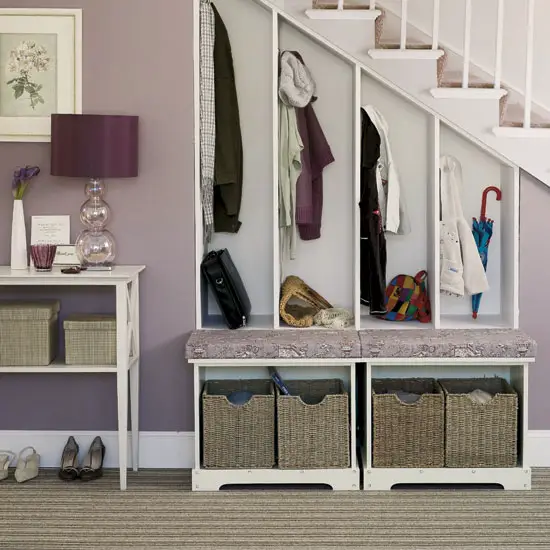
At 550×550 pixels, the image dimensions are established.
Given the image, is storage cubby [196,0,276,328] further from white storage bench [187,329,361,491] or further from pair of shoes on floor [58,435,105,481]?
pair of shoes on floor [58,435,105,481]

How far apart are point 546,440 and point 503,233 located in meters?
0.99

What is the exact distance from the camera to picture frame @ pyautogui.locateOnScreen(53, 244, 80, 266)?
14.1 feet

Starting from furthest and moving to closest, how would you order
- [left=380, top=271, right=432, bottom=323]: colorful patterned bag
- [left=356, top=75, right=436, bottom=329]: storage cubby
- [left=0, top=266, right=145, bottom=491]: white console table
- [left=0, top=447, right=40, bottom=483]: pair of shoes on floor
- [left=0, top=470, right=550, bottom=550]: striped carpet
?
[left=356, top=75, right=436, bottom=329]: storage cubby < [left=380, top=271, right=432, bottom=323]: colorful patterned bag < [left=0, top=447, right=40, bottom=483]: pair of shoes on floor < [left=0, top=266, right=145, bottom=491]: white console table < [left=0, top=470, right=550, bottom=550]: striped carpet

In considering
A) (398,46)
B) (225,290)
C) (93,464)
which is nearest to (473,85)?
(398,46)

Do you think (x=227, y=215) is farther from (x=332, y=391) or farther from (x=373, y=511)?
(x=373, y=511)

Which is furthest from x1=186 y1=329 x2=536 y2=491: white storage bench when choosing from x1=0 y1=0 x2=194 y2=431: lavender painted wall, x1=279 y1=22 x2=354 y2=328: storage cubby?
x1=279 y1=22 x2=354 y2=328: storage cubby

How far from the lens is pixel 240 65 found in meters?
4.62

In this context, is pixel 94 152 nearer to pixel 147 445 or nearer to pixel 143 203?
pixel 143 203

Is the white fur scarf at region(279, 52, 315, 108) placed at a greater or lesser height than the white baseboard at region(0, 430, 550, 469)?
greater

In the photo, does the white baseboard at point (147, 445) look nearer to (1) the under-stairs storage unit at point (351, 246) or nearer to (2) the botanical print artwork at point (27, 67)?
(1) the under-stairs storage unit at point (351, 246)

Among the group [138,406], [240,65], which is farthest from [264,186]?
[138,406]

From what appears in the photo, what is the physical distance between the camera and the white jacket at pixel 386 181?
175 inches

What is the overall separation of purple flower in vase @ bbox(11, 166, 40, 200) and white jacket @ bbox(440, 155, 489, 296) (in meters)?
1.90

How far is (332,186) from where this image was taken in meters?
4.72
